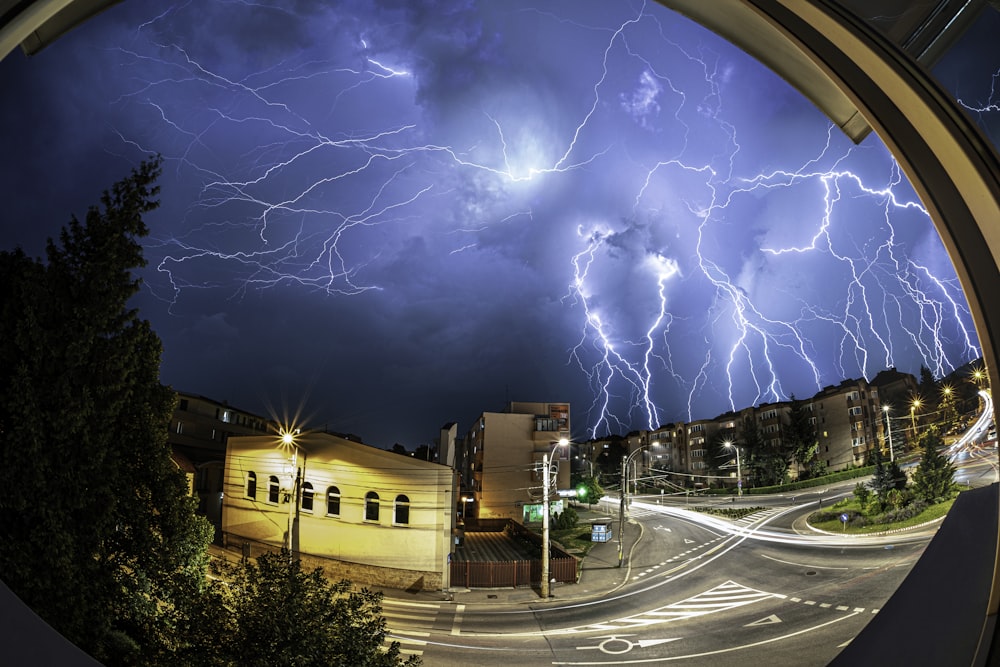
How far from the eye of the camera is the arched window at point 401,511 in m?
A: 11.1

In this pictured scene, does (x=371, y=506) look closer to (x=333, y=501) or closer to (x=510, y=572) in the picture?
(x=333, y=501)

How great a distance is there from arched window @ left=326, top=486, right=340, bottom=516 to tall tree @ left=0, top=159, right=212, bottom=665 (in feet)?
21.0

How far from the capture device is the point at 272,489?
451 inches

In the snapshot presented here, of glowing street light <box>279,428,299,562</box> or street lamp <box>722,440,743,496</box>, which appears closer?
glowing street light <box>279,428,299,562</box>

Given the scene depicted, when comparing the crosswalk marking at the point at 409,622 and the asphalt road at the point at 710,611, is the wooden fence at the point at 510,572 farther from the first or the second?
the crosswalk marking at the point at 409,622

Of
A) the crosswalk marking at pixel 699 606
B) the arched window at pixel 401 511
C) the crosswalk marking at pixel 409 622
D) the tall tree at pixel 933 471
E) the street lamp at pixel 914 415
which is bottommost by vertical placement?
the crosswalk marking at pixel 699 606

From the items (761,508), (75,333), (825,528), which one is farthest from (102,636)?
(761,508)

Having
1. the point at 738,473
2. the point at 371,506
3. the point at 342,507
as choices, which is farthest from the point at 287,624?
the point at 738,473

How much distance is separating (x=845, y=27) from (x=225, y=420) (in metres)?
23.0

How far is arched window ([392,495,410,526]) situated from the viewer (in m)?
11.1

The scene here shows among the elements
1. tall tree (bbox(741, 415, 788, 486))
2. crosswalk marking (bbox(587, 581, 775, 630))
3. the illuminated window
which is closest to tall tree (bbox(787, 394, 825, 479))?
tall tree (bbox(741, 415, 788, 486))

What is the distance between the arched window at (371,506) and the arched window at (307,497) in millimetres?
1371

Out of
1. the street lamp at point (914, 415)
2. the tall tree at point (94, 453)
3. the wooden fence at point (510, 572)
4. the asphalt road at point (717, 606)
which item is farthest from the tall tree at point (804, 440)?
the tall tree at point (94, 453)

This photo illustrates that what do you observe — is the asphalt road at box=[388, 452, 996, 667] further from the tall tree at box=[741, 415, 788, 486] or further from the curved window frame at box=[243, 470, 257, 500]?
the curved window frame at box=[243, 470, 257, 500]
